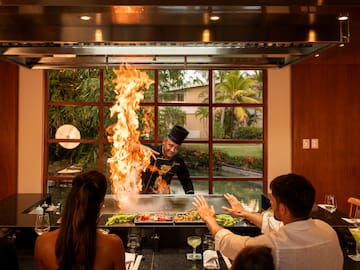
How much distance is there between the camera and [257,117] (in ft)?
18.1

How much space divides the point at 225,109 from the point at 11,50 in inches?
135

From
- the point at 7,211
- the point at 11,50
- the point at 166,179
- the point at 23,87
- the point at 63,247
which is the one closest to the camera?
the point at 63,247

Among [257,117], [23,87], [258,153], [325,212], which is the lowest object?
[325,212]

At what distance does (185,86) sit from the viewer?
547 centimetres

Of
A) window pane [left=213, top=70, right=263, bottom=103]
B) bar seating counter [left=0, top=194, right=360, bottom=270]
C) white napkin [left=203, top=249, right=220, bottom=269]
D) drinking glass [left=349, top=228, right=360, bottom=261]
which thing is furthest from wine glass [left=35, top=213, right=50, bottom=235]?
window pane [left=213, top=70, right=263, bottom=103]

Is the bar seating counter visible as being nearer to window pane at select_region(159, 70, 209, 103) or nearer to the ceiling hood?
the ceiling hood

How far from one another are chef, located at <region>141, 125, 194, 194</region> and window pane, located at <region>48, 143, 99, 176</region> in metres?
1.12

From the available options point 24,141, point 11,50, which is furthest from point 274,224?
point 24,141

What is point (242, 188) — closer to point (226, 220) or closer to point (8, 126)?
point (226, 220)

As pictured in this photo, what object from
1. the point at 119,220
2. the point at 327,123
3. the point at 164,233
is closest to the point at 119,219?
the point at 119,220

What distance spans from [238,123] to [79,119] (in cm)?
225

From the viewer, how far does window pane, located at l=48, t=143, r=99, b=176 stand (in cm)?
540

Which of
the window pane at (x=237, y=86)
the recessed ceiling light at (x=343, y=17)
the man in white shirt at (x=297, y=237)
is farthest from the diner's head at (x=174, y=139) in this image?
the man in white shirt at (x=297, y=237)

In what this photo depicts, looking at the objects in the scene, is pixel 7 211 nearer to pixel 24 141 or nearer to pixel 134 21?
pixel 134 21
